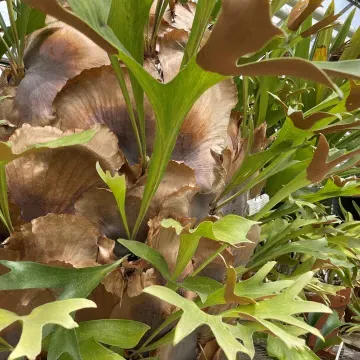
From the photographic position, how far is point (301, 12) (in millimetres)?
517

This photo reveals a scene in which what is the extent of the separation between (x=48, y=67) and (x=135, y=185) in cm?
18

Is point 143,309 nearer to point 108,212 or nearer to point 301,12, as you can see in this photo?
point 108,212

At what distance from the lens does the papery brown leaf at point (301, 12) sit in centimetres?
49

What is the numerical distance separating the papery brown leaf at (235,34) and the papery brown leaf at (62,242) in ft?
0.66

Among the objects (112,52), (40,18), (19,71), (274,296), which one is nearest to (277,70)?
(112,52)

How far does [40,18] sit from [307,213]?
0.57 meters

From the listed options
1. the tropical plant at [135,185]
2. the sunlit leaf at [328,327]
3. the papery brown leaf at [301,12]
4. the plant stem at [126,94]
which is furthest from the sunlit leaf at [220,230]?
the sunlit leaf at [328,327]

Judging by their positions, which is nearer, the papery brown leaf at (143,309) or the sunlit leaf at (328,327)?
the papery brown leaf at (143,309)

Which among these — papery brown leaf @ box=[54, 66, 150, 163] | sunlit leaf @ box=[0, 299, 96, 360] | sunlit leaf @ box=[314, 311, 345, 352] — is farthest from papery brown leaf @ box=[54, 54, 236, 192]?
sunlit leaf @ box=[314, 311, 345, 352]

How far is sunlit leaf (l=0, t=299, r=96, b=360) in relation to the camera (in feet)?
1.08

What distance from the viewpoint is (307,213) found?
0.89 m

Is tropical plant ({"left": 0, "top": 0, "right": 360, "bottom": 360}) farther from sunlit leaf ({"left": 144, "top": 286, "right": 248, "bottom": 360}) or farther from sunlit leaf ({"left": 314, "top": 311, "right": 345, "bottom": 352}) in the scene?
sunlit leaf ({"left": 314, "top": 311, "right": 345, "bottom": 352})

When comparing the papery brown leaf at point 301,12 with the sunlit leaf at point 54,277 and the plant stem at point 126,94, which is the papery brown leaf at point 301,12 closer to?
the plant stem at point 126,94

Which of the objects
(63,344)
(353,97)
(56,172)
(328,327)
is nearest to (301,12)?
(353,97)
